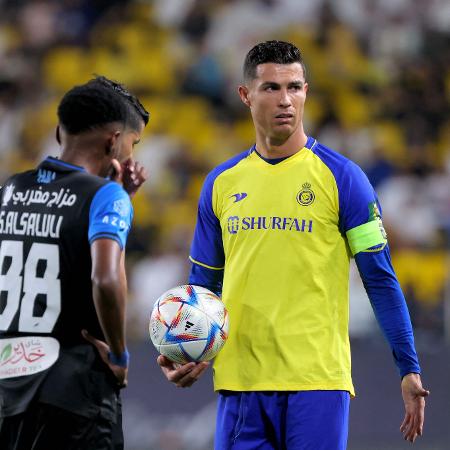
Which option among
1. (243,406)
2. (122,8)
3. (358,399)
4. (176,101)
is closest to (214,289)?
(243,406)

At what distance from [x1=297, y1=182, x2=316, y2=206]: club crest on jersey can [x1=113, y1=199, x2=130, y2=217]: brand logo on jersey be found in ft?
3.41

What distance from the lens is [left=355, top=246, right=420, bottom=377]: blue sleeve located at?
432cm

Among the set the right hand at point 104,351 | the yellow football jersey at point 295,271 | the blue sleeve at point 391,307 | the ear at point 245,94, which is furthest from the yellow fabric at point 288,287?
the right hand at point 104,351

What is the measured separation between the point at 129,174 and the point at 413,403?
5.19 ft

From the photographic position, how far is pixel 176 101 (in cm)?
1178

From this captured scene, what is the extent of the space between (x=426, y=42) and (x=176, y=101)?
305 cm

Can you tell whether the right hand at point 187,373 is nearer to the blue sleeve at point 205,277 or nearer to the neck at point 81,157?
the blue sleeve at point 205,277

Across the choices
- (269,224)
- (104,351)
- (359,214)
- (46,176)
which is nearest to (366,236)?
(359,214)

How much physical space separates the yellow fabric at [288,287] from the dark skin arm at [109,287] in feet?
3.18

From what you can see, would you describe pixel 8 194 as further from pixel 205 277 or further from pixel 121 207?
pixel 205 277

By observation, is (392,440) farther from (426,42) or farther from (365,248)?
(426,42)

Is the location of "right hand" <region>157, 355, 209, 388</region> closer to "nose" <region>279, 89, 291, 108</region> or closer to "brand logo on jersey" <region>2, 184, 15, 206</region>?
"brand logo on jersey" <region>2, 184, 15, 206</region>

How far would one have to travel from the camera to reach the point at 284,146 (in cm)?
461

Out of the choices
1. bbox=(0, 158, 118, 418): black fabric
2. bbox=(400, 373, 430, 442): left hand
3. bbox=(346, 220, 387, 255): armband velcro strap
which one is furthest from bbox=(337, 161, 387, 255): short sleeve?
bbox=(0, 158, 118, 418): black fabric
